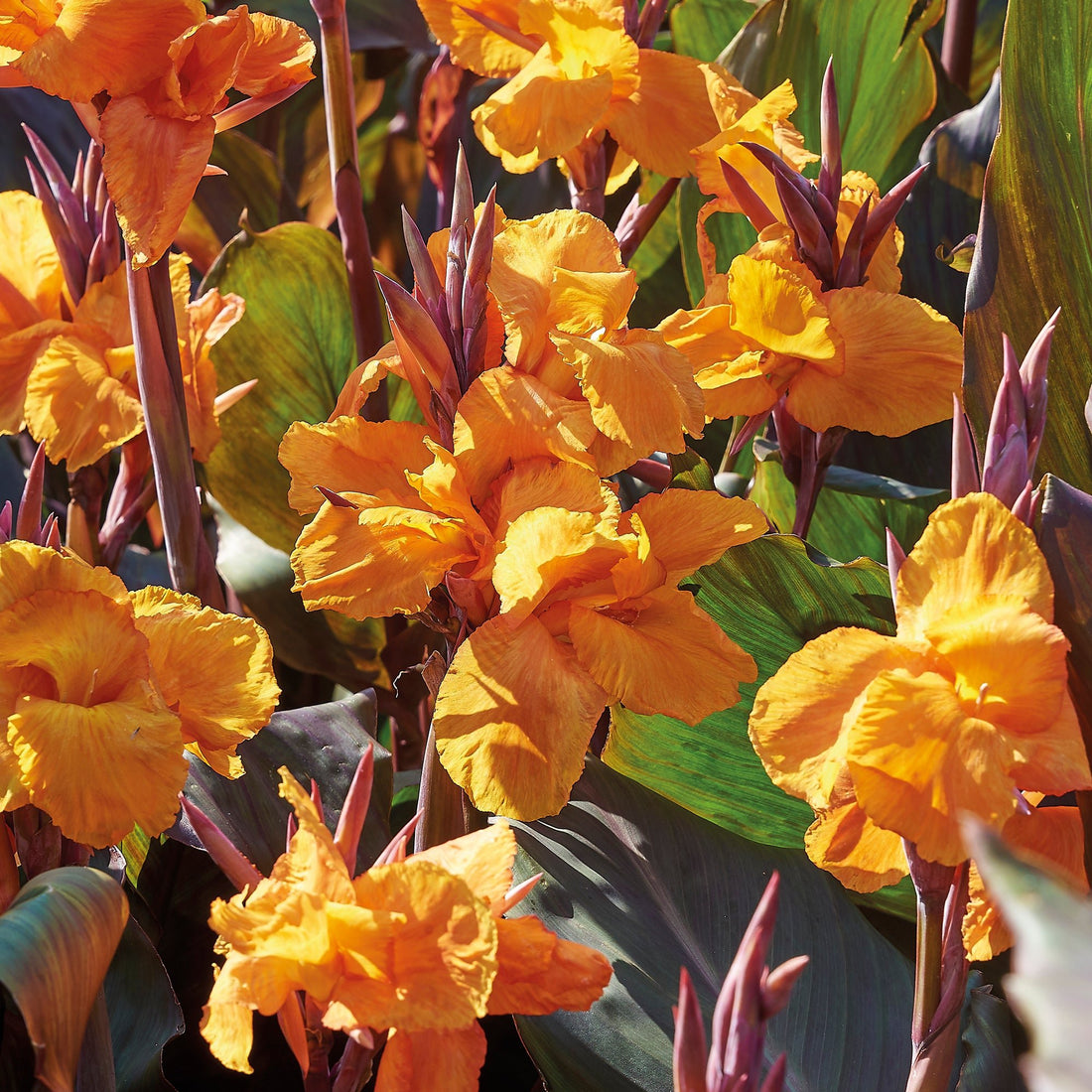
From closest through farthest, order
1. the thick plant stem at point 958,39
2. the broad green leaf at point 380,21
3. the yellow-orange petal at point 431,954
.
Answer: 1. the yellow-orange petal at point 431,954
2. the thick plant stem at point 958,39
3. the broad green leaf at point 380,21

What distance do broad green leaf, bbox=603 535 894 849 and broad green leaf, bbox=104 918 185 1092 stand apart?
210 mm

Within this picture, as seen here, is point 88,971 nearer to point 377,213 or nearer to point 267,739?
point 267,739

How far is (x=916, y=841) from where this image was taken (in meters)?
0.31

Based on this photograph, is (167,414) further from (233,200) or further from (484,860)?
(233,200)

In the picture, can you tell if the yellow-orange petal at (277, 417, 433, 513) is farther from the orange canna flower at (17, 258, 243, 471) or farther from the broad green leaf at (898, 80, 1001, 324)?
the broad green leaf at (898, 80, 1001, 324)

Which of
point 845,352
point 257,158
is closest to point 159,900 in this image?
point 845,352

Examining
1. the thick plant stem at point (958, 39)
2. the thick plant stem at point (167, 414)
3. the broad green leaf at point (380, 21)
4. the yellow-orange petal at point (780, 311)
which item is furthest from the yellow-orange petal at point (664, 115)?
the broad green leaf at point (380, 21)

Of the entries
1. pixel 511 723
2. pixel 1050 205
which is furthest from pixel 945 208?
pixel 511 723

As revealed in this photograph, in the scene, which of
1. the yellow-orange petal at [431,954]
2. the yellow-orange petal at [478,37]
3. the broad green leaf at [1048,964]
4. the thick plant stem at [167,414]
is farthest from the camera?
the yellow-orange petal at [478,37]

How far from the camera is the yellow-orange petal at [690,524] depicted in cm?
42

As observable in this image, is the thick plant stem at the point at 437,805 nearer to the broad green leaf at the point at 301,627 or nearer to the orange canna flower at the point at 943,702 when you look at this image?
the orange canna flower at the point at 943,702

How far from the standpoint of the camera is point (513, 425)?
40 cm

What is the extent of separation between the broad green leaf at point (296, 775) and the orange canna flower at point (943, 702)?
255 millimetres

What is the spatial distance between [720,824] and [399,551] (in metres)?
0.26
